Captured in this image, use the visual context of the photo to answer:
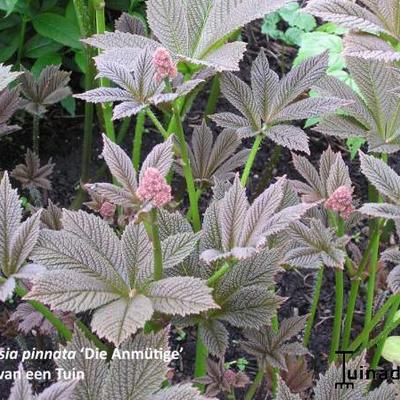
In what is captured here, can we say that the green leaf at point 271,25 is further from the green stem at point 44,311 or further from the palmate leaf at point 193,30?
the green stem at point 44,311

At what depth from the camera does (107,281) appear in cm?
94

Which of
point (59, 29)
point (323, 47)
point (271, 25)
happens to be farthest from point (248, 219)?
point (271, 25)

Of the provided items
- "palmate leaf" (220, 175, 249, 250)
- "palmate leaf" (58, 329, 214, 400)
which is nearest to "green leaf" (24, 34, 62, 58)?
"palmate leaf" (220, 175, 249, 250)

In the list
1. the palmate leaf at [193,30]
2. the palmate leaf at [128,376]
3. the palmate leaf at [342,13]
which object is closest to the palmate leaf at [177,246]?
the palmate leaf at [128,376]

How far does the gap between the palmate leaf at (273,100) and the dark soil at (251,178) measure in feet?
1.59

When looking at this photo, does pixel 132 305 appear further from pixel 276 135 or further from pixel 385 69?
pixel 385 69

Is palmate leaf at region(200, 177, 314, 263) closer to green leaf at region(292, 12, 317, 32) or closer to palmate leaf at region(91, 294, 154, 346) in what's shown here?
palmate leaf at region(91, 294, 154, 346)

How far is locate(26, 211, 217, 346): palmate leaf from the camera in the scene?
877mm

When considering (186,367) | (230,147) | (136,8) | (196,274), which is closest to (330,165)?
(230,147)

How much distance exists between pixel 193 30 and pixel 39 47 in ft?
3.15

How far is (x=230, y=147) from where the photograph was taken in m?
1.42

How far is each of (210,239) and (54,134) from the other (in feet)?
4.22

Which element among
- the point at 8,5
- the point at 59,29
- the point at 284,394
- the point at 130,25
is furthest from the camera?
the point at 59,29

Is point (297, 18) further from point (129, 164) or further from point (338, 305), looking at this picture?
point (129, 164)
